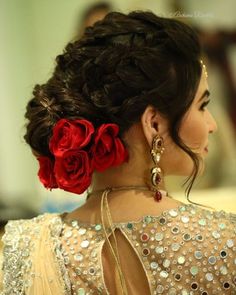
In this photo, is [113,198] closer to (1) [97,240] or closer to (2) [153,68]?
(1) [97,240]

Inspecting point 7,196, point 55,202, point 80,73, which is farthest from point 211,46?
point 80,73

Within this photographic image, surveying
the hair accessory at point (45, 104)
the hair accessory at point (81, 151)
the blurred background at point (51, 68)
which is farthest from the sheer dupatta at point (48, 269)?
the blurred background at point (51, 68)

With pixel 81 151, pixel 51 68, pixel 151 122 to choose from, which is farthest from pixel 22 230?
pixel 51 68

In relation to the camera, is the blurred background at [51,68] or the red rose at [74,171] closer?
the red rose at [74,171]

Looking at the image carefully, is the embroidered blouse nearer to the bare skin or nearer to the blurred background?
the bare skin

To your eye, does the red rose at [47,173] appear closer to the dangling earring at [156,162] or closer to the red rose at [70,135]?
the red rose at [70,135]

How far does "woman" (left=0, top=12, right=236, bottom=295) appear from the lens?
30.8 inches

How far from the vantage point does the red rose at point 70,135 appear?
797mm

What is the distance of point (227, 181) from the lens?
2.12 m

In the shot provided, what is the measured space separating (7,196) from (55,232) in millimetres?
1343

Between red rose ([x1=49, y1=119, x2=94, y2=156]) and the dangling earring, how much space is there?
4.4 inches

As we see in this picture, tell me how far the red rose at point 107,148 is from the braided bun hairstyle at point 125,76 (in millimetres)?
21

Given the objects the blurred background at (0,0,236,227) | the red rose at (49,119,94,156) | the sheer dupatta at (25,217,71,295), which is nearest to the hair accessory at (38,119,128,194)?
the red rose at (49,119,94,156)

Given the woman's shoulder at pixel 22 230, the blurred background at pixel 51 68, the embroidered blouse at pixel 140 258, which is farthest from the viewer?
the blurred background at pixel 51 68
